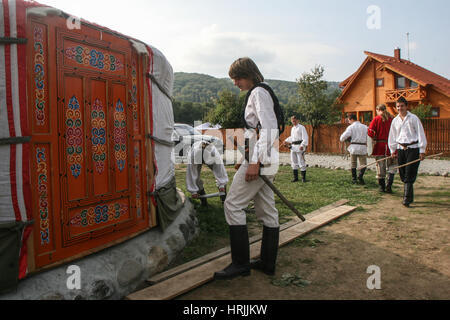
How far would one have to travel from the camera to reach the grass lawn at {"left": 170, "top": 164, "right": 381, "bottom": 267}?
3891mm

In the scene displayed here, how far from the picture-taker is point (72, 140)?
8.82 feet

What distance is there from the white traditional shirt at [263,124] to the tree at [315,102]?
15716 millimetres

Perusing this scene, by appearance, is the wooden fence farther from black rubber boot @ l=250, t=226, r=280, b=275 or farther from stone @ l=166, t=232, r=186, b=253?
black rubber boot @ l=250, t=226, r=280, b=275

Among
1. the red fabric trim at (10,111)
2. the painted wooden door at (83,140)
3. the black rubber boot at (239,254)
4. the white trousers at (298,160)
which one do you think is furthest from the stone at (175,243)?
the white trousers at (298,160)

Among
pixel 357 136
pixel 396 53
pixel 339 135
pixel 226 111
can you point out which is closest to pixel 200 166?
pixel 357 136

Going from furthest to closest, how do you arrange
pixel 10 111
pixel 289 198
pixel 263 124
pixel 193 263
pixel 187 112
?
pixel 187 112 < pixel 289 198 < pixel 193 263 < pixel 263 124 < pixel 10 111

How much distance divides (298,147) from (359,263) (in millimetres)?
5167

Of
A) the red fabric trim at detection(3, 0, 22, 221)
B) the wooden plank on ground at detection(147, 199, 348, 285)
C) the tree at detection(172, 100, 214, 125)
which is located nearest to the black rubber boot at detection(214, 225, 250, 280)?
the wooden plank on ground at detection(147, 199, 348, 285)

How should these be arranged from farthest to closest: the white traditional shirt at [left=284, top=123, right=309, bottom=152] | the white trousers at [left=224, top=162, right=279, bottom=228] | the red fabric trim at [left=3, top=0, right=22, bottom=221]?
the white traditional shirt at [left=284, top=123, right=309, bottom=152]
the white trousers at [left=224, top=162, right=279, bottom=228]
the red fabric trim at [left=3, top=0, right=22, bottom=221]

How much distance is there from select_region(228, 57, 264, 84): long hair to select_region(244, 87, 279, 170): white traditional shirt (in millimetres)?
163

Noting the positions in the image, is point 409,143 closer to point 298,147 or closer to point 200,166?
point 298,147

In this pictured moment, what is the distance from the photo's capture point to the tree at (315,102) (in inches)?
717

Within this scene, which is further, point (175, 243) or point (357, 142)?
point (357, 142)

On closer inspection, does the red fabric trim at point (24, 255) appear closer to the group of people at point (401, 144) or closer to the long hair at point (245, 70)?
the long hair at point (245, 70)
